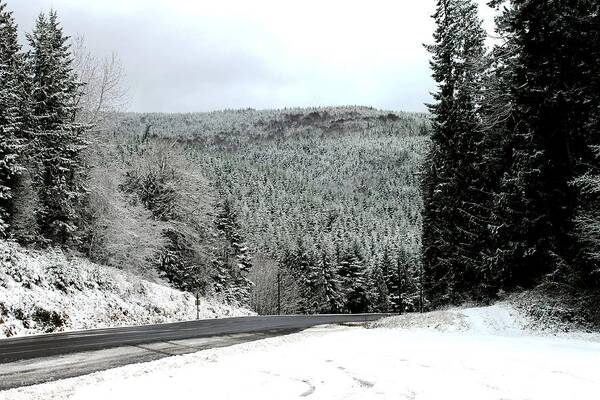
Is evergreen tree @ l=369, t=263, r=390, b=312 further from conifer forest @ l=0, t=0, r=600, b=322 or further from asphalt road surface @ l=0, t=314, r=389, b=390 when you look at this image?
asphalt road surface @ l=0, t=314, r=389, b=390

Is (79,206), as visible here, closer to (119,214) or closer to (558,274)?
(119,214)

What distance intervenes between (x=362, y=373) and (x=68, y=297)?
18388 millimetres

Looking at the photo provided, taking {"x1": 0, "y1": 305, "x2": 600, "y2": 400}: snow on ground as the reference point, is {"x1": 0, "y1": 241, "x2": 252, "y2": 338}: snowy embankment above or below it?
below

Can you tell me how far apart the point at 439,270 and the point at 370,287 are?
4410cm

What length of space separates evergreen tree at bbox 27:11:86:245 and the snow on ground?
17.5 meters

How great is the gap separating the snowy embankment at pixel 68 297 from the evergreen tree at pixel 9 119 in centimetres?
223

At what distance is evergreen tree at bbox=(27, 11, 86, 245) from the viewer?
25156mm

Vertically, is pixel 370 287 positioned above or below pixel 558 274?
below

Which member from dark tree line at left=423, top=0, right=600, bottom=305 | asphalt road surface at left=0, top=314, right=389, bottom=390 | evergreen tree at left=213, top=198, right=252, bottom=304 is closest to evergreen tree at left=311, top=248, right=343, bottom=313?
evergreen tree at left=213, top=198, right=252, bottom=304

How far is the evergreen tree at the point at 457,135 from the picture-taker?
2691cm

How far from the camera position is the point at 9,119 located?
71.6 ft

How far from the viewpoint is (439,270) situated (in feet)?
117

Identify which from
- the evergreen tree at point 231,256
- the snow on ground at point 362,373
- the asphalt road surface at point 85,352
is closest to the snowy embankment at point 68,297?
the asphalt road surface at point 85,352

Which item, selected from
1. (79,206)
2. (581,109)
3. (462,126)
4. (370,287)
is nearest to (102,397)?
(581,109)
